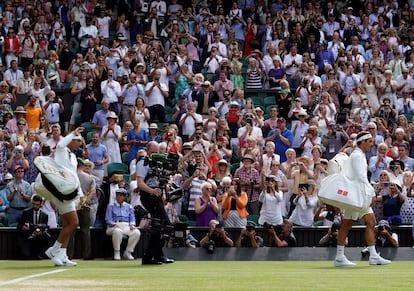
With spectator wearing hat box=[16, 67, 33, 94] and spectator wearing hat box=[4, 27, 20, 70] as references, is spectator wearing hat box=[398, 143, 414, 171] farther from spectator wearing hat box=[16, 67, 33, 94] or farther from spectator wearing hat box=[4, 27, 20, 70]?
spectator wearing hat box=[4, 27, 20, 70]

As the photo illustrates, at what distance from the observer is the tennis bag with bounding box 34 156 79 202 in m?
16.0

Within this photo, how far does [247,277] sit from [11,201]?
8.86 meters

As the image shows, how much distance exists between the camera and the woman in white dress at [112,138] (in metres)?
24.4

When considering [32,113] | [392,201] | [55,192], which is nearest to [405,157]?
[392,201]

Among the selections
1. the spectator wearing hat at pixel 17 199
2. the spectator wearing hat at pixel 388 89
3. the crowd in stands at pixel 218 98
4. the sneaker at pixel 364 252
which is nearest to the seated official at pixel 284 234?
the crowd in stands at pixel 218 98

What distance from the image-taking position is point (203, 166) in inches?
893

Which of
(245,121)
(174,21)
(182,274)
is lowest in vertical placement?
(182,274)

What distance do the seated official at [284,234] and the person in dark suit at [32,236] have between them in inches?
157

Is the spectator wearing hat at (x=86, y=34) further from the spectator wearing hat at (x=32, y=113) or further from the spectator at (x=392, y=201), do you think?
the spectator at (x=392, y=201)

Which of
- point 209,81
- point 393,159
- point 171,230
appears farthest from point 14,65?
point 171,230

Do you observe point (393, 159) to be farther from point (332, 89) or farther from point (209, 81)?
point (209, 81)

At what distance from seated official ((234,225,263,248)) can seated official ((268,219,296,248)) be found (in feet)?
0.99

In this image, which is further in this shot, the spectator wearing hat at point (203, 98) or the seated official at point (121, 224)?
the spectator wearing hat at point (203, 98)

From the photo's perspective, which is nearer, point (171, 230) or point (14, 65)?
point (171, 230)
